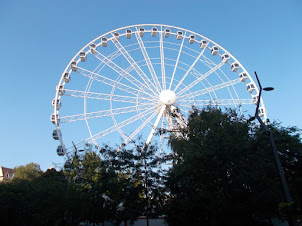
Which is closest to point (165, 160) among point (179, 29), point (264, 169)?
point (264, 169)

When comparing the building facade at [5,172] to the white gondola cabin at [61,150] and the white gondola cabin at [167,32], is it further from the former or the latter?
the white gondola cabin at [167,32]

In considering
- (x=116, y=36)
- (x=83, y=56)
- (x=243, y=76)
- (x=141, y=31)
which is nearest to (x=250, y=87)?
(x=243, y=76)

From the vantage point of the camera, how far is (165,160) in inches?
681

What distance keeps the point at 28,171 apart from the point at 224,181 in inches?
1654

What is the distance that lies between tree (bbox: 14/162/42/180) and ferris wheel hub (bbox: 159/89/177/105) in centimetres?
3062

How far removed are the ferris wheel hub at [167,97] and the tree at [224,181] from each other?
9.49 metres

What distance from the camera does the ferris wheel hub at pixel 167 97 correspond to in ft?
81.4

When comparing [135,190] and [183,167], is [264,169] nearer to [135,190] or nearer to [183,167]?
[183,167]

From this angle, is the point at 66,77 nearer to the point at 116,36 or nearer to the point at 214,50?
the point at 116,36

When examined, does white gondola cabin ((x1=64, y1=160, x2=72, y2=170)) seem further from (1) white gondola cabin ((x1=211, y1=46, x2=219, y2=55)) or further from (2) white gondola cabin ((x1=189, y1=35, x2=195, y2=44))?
(1) white gondola cabin ((x1=211, y1=46, x2=219, y2=55))

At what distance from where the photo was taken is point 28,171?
1816 inches

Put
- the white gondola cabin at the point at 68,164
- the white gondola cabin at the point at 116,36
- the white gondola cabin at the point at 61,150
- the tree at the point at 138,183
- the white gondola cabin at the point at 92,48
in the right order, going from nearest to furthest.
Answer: the tree at the point at 138,183
the white gondola cabin at the point at 68,164
the white gondola cabin at the point at 61,150
the white gondola cabin at the point at 92,48
the white gondola cabin at the point at 116,36

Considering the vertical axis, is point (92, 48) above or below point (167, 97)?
above

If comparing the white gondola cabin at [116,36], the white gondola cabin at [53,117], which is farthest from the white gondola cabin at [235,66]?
the white gondola cabin at [53,117]
